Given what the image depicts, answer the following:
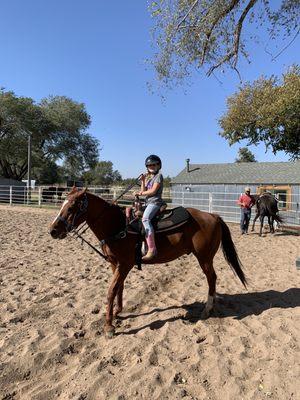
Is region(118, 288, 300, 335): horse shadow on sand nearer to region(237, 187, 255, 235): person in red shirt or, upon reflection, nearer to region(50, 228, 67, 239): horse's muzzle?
region(50, 228, 67, 239): horse's muzzle

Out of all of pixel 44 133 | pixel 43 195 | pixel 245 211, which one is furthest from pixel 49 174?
pixel 245 211

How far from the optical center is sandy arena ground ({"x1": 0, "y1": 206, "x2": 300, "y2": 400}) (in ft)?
10.2

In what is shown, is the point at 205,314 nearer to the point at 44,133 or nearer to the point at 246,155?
the point at 44,133

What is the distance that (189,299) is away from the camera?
17.8ft

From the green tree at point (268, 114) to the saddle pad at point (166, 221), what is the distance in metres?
19.2

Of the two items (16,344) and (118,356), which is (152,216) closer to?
(118,356)

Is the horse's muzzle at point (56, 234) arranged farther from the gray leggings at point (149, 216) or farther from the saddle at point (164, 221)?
the gray leggings at point (149, 216)

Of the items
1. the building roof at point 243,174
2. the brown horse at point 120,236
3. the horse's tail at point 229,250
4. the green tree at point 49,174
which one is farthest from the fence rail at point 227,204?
the green tree at point 49,174

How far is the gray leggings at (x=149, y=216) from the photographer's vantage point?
4.58 meters

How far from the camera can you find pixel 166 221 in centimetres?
476

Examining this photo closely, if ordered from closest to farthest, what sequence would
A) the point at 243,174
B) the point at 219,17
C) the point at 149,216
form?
the point at 149,216 < the point at 219,17 < the point at 243,174

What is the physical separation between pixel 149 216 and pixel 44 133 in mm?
37974

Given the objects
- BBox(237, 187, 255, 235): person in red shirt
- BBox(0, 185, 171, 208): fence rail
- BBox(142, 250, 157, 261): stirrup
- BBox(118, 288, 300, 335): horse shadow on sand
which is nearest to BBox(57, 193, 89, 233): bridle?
BBox(142, 250, 157, 261): stirrup

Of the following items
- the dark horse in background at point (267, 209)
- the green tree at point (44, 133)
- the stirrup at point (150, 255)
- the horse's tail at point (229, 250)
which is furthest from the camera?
the green tree at point (44, 133)
